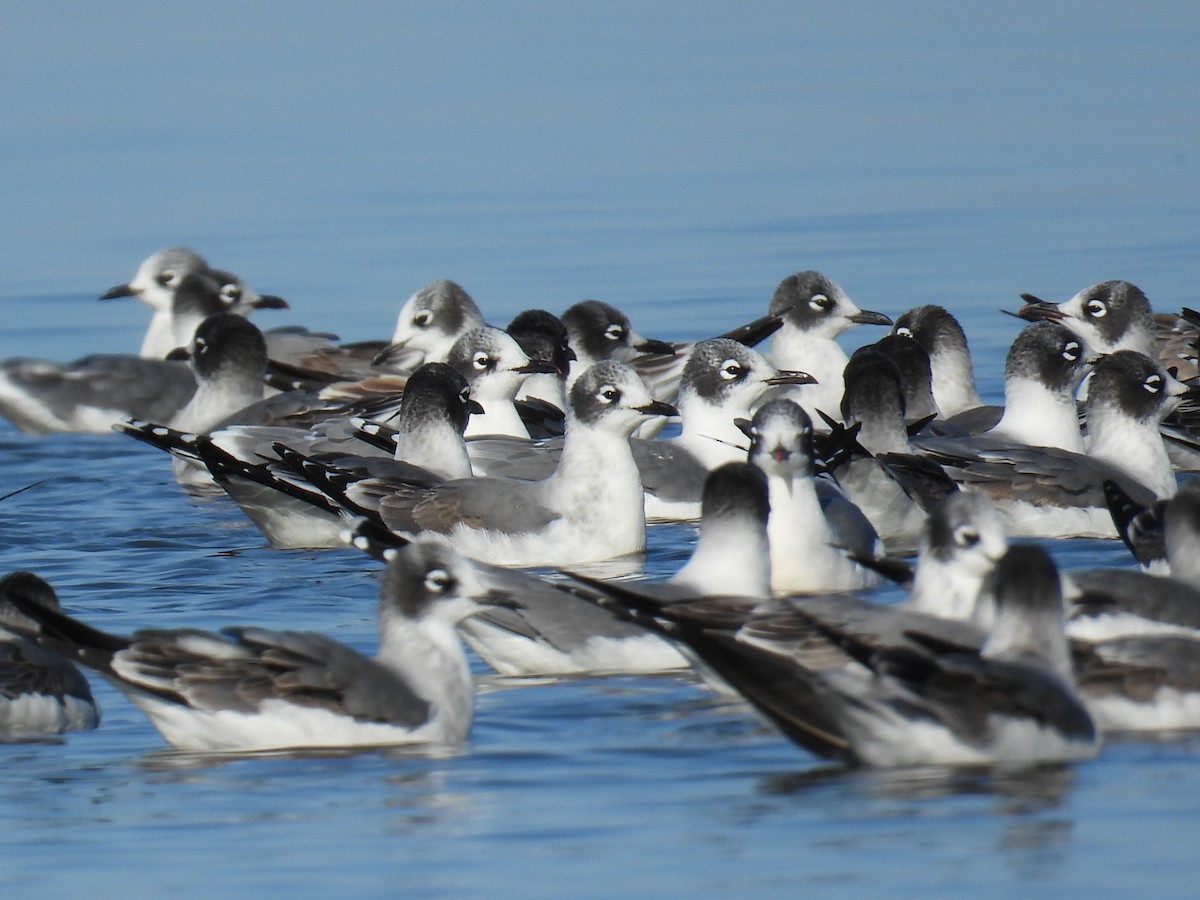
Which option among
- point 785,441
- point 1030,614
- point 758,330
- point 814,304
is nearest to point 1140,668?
point 1030,614

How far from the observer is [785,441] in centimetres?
1378

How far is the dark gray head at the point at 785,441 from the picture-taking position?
1376 centimetres

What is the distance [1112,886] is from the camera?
852 centimetres

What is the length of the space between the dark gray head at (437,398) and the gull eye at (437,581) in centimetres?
519

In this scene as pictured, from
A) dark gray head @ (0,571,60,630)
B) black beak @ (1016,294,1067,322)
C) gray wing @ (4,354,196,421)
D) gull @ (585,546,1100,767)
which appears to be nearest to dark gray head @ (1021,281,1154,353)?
black beak @ (1016,294,1067,322)

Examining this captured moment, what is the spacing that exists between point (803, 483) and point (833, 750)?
13.6ft

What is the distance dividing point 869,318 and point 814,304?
0.59 metres

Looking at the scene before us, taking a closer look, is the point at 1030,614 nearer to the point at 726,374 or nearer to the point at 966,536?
the point at 966,536

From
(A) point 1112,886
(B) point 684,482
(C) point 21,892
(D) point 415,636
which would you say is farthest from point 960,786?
(B) point 684,482

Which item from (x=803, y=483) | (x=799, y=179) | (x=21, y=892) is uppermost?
(x=799, y=179)

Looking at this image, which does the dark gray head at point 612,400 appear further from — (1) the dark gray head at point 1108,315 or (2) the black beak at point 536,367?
(1) the dark gray head at point 1108,315

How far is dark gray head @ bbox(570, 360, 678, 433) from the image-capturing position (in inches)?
606

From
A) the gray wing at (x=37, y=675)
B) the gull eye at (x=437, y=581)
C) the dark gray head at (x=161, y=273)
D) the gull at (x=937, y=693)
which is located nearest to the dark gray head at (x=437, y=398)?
the gray wing at (x=37, y=675)

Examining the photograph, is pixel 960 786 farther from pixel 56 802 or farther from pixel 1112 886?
pixel 56 802
